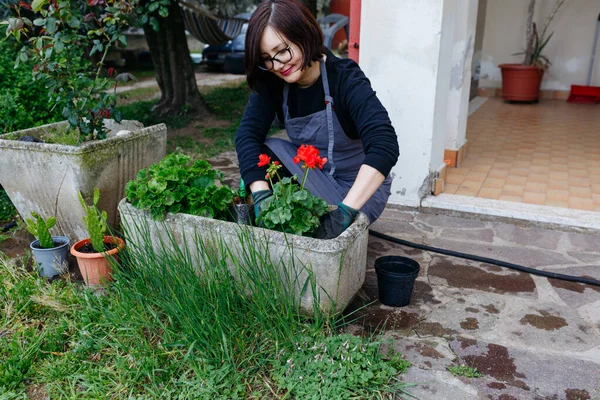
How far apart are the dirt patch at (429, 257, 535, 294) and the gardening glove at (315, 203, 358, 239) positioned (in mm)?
850

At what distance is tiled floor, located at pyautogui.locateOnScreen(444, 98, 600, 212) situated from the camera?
3.88m

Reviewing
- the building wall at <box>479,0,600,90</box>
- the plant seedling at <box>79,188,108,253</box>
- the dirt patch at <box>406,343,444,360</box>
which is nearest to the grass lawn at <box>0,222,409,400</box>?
the dirt patch at <box>406,343,444,360</box>

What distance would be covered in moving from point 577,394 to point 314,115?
161 cm

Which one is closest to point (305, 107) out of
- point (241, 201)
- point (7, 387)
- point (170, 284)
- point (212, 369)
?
point (241, 201)

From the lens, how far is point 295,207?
2.19 m

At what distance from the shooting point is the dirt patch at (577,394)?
1.90m

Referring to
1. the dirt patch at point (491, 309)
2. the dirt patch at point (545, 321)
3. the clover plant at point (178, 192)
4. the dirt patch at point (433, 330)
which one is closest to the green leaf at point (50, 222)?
the clover plant at point (178, 192)

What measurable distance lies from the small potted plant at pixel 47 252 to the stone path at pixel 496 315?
1582 millimetres

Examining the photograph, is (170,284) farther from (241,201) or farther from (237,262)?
(241,201)

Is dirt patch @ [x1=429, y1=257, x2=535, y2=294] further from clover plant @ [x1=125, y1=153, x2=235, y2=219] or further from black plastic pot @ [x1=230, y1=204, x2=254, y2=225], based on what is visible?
clover plant @ [x1=125, y1=153, x2=235, y2=219]

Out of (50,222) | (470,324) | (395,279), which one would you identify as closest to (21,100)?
(50,222)

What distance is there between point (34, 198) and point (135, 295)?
124 centimetres

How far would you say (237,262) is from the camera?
215cm

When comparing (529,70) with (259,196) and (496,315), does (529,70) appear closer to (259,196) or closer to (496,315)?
(496,315)
